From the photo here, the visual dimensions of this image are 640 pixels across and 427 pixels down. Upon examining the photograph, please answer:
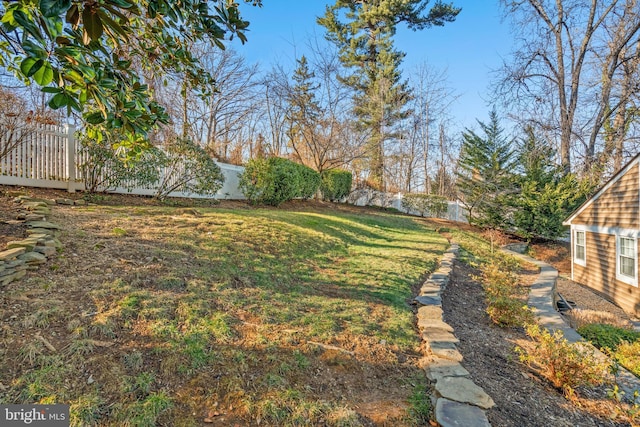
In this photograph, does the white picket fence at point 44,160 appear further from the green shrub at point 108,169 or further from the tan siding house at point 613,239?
the tan siding house at point 613,239

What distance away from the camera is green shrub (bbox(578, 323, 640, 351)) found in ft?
14.0

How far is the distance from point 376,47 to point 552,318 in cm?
1933

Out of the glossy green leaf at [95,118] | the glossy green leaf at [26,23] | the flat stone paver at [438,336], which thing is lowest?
the flat stone paver at [438,336]

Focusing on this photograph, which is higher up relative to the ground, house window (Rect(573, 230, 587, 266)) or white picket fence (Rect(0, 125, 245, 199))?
white picket fence (Rect(0, 125, 245, 199))

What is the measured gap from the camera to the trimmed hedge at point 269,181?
357 inches

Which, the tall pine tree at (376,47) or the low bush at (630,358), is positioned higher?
the tall pine tree at (376,47)

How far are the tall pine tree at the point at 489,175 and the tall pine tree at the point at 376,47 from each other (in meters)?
4.82

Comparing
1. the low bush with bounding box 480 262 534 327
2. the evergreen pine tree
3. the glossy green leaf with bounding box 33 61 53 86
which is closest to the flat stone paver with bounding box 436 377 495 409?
the low bush with bounding box 480 262 534 327

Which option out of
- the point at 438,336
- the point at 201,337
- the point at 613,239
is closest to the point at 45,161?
the point at 201,337

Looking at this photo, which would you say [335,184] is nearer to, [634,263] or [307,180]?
[307,180]

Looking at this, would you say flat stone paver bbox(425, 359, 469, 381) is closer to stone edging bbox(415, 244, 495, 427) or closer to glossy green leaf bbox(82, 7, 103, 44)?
stone edging bbox(415, 244, 495, 427)

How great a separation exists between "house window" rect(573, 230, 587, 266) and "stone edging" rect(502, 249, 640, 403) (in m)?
2.37

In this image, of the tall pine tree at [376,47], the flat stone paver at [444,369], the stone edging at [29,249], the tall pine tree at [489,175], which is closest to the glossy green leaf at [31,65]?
the stone edging at [29,249]

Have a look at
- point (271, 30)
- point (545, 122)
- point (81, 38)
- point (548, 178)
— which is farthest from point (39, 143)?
point (545, 122)
